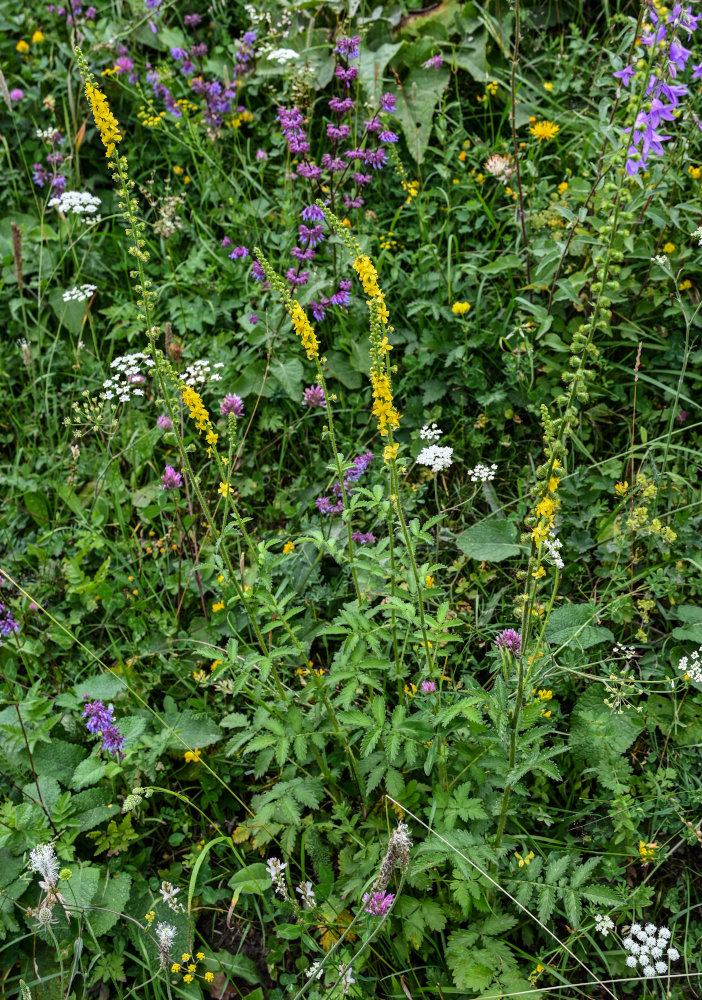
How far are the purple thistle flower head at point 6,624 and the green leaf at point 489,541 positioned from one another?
167 cm

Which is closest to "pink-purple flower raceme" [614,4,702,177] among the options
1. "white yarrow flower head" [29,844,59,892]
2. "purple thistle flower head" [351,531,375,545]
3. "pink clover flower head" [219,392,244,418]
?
"purple thistle flower head" [351,531,375,545]

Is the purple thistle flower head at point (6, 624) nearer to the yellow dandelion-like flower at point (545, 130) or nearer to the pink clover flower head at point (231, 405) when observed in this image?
the pink clover flower head at point (231, 405)

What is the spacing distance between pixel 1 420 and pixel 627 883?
3.44 m

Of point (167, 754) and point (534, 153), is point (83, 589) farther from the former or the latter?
point (534, 153)

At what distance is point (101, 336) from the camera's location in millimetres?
4211

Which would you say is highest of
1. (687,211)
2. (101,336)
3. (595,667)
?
(687,211)

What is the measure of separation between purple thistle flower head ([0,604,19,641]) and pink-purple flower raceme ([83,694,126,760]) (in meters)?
0.40

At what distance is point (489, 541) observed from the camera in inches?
119

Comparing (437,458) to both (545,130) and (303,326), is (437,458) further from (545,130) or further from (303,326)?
(545,130)

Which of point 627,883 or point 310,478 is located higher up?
point 310,478

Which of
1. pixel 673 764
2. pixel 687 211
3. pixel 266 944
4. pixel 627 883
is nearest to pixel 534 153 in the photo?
pixel 687 211

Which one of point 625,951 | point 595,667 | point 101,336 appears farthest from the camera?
point 101,336

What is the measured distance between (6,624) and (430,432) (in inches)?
69.2

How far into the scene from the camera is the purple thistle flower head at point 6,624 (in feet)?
9.24
